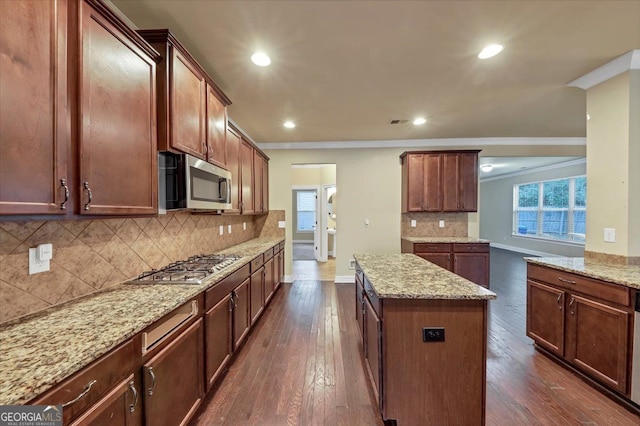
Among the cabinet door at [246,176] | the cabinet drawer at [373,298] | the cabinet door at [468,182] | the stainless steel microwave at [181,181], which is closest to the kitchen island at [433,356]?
the cabinet drawer at [373,298]

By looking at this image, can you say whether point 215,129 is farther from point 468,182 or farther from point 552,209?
point 552,209

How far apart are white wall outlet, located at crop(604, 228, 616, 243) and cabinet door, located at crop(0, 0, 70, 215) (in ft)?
12.9

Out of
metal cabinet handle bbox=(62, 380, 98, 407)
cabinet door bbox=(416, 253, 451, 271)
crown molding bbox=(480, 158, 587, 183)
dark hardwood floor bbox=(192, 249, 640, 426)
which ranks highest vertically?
crown molding bbox=(480, 158, 587, 183)

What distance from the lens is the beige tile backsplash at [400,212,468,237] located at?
15.1 ft

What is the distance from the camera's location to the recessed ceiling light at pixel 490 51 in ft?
6.65

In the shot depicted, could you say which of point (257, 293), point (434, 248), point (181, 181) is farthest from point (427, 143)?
point (181, 181)

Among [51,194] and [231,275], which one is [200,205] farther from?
[51,194]

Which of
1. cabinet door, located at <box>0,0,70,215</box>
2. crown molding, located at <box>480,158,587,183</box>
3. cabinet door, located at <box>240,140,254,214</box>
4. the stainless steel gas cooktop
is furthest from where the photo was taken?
crown molding, located at <box>480,158,587,183</box>

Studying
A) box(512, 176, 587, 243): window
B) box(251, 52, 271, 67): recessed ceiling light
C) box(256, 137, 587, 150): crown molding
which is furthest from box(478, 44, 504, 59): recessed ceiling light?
box(512, 176, 587, 243): window

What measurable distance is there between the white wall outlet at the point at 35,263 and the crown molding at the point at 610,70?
4386 millimetres

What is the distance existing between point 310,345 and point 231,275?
1.15 meters

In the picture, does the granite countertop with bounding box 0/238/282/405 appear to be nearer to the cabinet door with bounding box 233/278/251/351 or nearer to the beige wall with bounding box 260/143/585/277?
the cabinet door with bounding box 233/278/251/351

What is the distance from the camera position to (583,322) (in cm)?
202

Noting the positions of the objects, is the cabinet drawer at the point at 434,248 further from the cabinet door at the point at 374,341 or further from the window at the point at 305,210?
the window at the point at 305,210
